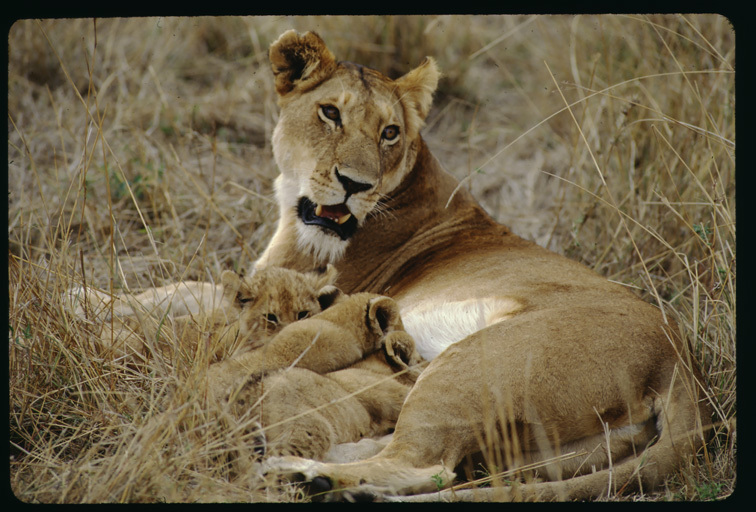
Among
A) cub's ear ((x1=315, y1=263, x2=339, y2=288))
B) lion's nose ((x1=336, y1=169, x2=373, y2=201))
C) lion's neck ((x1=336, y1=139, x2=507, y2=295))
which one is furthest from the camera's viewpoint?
lion's neck ((x1=336, y1=139, x2=507, y2=295))

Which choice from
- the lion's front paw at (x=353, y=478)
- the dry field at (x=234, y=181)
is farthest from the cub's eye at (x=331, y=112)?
the lion's front paw at (x=353, y=478)

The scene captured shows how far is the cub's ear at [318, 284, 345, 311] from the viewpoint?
131 inches

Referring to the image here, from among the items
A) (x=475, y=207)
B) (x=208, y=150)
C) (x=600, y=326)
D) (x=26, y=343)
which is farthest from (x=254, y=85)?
(x=600, y=326)

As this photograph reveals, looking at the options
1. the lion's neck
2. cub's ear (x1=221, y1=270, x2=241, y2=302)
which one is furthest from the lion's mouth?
cub's ear (x1=221, y1=270, x2=241, y2=302)

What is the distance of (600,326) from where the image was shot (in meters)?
2.93

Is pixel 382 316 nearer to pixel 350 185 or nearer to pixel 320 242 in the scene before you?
pixel 350 185

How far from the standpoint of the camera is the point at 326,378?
277cm

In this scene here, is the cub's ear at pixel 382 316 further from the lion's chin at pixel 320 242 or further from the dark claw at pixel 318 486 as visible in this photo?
the lion's chin at pixel 320 242

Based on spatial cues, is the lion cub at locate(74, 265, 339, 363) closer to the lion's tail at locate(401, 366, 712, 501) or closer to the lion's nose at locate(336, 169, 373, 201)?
the lion's nose at locate(336, 169, 373, 201)

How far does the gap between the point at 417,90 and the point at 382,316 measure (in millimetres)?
1413

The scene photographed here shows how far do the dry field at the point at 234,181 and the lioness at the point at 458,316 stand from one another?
0.19 m

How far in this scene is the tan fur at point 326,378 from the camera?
2.61 m

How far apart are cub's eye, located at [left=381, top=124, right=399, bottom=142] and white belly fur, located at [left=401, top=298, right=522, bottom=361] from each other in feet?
2.78

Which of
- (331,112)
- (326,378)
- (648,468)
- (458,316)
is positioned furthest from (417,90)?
(648,468)
